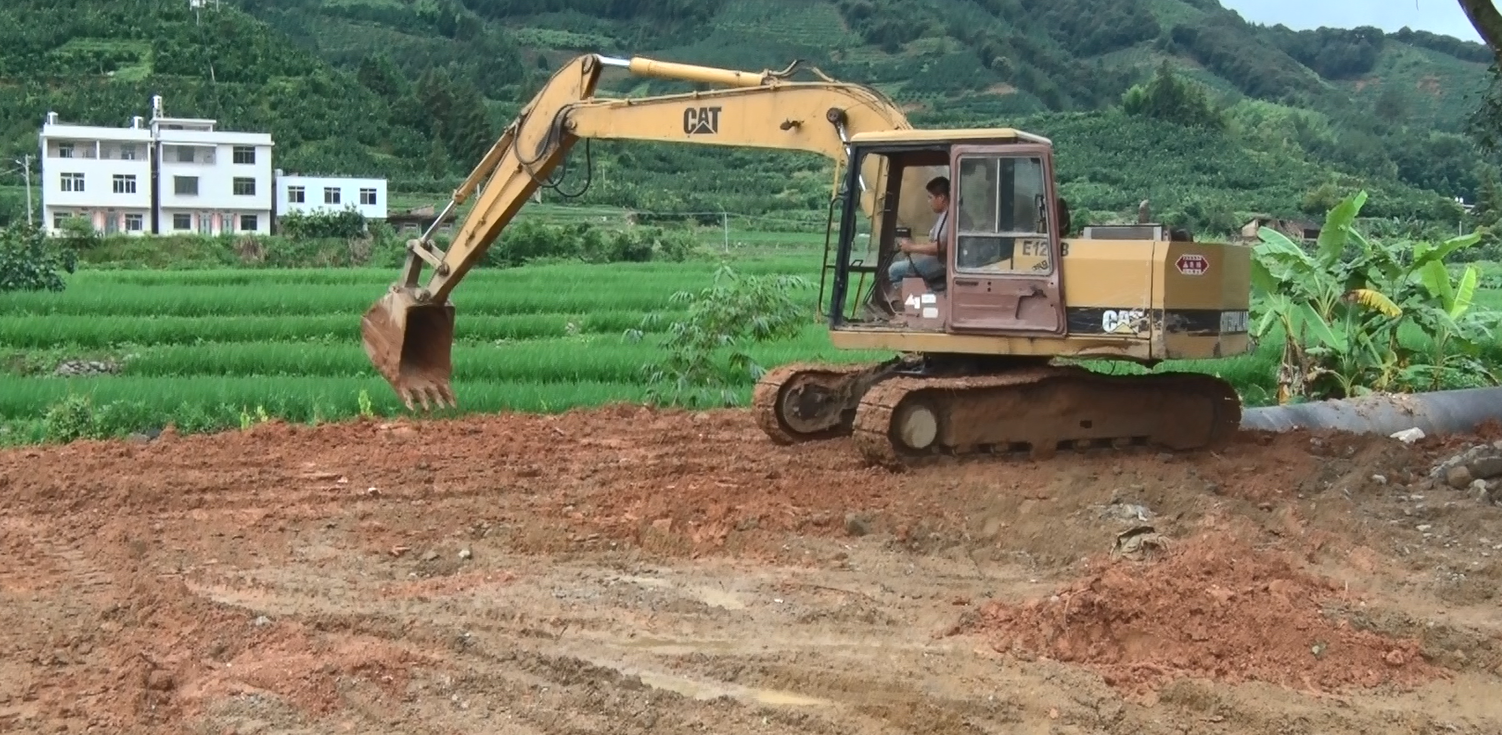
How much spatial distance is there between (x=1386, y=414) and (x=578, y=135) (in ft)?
23.4

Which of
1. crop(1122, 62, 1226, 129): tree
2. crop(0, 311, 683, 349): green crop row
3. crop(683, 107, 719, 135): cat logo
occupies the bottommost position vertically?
crop(0, 311, 683, 349): green crop row

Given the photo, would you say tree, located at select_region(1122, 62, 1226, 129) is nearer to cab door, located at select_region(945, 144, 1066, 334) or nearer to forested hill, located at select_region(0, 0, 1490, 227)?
forested hill, located at select_region(0, 0, 1490, 227)

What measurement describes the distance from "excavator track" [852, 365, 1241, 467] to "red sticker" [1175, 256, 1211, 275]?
109 cm

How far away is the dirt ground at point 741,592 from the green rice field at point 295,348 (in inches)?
87.1

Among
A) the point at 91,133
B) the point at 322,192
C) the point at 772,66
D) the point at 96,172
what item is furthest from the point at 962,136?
the point at 772,66

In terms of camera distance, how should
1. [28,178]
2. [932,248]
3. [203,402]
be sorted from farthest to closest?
[28,178]
[203,402]
[932,248]

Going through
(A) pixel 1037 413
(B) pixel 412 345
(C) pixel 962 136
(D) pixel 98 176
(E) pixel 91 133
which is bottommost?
(A) pixel 1037 413

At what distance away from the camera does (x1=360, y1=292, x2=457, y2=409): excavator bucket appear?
12.1 meters

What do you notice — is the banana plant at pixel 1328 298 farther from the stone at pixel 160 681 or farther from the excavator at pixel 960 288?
the stone at pixel 160 681

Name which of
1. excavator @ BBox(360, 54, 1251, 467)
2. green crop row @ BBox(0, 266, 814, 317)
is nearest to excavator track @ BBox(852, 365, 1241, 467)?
excavator @ BBox(360, 54, 1251, 467)

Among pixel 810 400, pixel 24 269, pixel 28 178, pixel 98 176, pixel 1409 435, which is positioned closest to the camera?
pixel 810 400

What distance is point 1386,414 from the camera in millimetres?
12672

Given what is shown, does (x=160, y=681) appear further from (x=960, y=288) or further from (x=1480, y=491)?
(x=1480, y=491)

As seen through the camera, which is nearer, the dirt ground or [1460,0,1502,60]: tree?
the dirt ground
